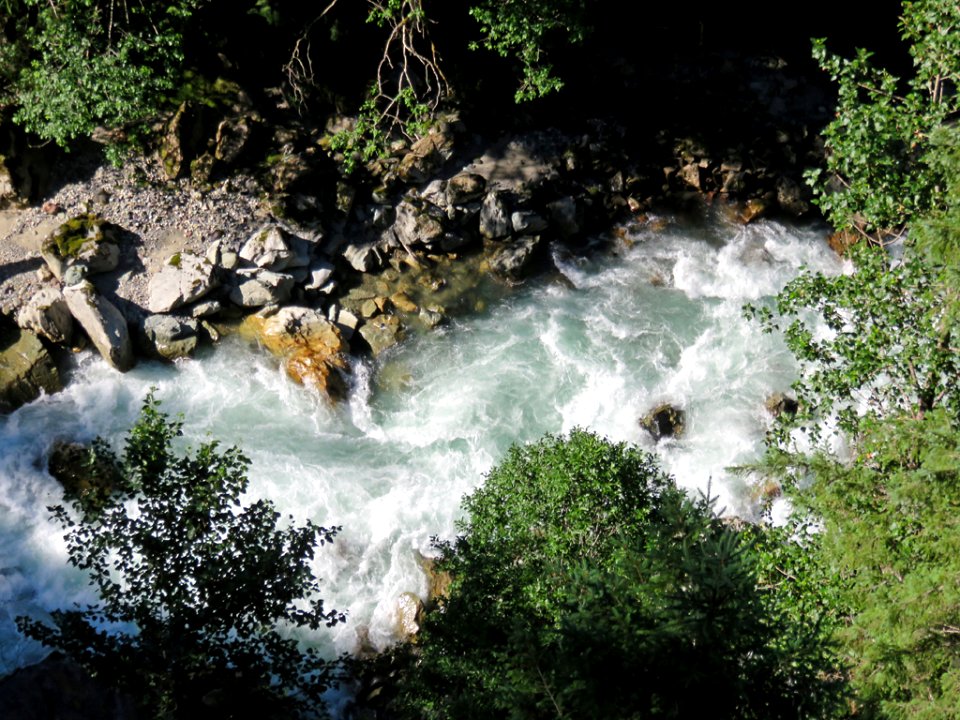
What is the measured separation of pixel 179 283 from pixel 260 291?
5.30 ft

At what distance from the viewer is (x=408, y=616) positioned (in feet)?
47.6

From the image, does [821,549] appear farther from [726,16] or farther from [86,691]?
[726,16]

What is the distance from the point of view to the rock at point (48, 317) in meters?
17.4

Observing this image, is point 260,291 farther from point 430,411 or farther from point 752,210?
point 752,210

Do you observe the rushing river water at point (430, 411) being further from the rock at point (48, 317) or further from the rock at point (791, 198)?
the rock at point (791, 198)

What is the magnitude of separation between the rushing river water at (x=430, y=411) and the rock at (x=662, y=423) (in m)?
0.23

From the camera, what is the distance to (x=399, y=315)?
19.1m

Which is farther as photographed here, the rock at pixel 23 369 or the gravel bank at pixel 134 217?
the gravel bank at pixel 134 217

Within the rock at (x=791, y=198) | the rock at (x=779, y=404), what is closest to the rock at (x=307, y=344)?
Result: the rock at (x=779, y=404)

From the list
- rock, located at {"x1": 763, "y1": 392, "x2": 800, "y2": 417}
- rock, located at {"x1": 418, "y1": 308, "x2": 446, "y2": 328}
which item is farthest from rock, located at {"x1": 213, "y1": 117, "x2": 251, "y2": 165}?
rock, located at {"x1": 763, "y1": 392, "x2": 800, "y2": 417}

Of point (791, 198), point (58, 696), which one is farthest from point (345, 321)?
point (791, 198)

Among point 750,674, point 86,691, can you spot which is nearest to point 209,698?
point 86,691

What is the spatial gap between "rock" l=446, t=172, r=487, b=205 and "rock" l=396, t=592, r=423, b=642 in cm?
957

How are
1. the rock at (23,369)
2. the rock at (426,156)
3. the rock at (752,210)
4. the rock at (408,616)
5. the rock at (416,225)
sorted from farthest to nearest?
the rock at (752,210) < the rock at (426,156) < the rock at (416,225) < the rock at (23,369) < the rock at (408,616)
